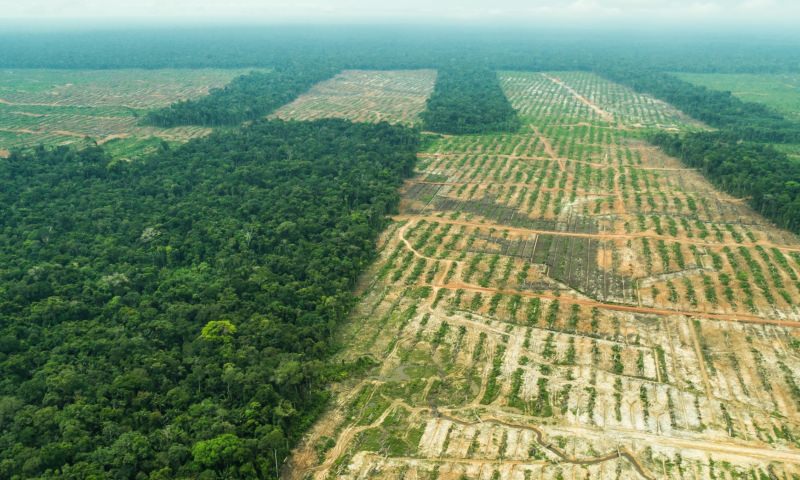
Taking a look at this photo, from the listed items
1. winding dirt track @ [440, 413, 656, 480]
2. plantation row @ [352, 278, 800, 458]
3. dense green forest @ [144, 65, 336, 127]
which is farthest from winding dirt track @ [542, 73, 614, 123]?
winding dirt track @ [440, 413, 656, 480]

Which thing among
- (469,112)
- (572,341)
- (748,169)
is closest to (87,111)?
(469,112)

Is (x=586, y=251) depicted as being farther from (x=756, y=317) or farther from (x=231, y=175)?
(x=231, y=175)

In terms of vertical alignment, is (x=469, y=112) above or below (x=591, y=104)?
above

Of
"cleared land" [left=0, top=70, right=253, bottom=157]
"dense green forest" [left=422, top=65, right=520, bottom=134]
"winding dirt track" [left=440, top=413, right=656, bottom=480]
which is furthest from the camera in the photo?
"dense green forest" [left=422, top=65, right=520, bottom=134]

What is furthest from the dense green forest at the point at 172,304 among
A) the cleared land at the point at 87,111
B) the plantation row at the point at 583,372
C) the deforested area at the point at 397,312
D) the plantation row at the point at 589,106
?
the plantation row at the point at 589,106

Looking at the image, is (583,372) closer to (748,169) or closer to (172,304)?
(172,304)

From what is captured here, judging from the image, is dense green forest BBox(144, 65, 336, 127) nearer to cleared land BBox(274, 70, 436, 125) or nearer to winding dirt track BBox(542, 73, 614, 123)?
cleared land BBox(274, 70, 436, 125)

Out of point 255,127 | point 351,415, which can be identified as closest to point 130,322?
point 351,415
